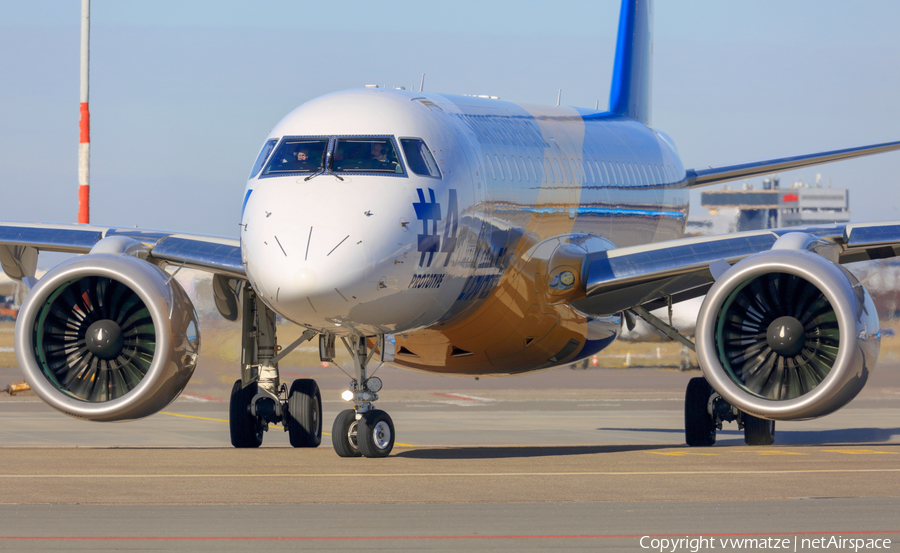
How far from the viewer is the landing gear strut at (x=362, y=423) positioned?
16.6 meters

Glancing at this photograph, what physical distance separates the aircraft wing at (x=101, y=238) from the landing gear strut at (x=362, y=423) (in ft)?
7.37

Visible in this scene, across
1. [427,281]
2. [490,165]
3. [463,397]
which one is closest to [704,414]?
[490,165]

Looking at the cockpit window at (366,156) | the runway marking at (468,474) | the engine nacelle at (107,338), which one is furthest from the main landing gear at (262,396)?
the runway marking at (468,474)

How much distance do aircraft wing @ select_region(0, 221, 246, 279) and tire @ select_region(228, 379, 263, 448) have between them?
2.30 m

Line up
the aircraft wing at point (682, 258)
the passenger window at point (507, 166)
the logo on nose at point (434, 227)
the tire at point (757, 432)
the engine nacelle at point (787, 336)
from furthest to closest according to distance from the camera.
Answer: the tire at point (757, 432)
the passenger window at point (507, 166)
the aircraft wing at point (682, 258)
the logo on nose at point (434, 227)
the engine nacelle at point (787, 336)

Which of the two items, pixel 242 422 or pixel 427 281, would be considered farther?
pixel 242 422

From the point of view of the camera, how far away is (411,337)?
18547 mm

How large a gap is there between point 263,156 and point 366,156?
1.29m

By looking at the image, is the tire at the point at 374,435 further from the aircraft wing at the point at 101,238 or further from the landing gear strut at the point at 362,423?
the aircraft wing at the point at 101,238

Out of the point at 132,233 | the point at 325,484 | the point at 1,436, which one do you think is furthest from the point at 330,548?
the point at 1,436

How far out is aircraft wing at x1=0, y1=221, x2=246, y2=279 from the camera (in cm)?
1827

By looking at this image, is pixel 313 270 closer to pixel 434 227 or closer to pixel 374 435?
pixel 434 227

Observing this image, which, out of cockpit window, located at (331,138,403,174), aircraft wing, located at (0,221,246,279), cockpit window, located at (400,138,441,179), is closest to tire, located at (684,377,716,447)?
cockpit window, located at (400,138,441,179)

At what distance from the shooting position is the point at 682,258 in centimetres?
1775
